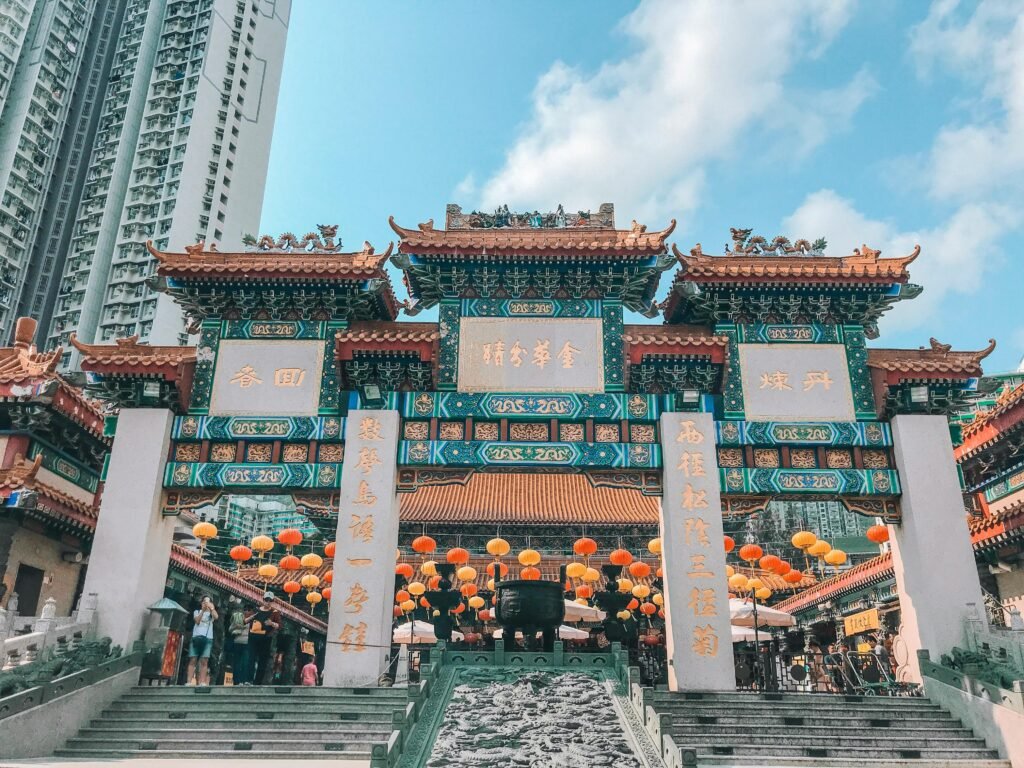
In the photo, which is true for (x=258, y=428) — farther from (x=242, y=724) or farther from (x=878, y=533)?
(x=878, y=533)

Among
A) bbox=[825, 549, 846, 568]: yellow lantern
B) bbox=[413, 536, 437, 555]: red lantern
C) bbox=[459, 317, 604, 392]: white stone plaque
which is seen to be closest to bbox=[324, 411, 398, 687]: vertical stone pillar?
bbox=[459, 317, 604, 392]: white stone plaque

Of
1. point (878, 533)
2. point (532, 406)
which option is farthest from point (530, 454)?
point (878, 533)

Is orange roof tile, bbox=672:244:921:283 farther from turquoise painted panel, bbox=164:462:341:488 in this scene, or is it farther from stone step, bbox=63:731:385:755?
stone step, bbox=63:731:385:755

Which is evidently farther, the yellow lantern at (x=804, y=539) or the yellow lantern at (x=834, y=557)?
the yellow lantern at (x=834, y=557)

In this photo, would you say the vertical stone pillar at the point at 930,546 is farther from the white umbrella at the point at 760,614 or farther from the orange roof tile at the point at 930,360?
the white umbrella at the point at 760,614

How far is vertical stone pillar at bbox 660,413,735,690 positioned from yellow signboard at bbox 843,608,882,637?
1289 cm

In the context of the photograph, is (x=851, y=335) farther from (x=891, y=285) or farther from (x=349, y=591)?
(x=349, y=591)

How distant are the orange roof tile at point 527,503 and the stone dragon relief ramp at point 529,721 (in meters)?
14.2

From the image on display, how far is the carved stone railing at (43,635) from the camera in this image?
11.7 m

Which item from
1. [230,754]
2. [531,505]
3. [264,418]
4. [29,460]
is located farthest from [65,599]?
[531,505]

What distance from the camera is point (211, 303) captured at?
16703 millimetres

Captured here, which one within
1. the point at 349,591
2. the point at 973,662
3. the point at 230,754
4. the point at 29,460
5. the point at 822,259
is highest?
the point at 822,259

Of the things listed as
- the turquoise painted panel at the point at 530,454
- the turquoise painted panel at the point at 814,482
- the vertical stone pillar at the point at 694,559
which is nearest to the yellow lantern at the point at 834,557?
the turquoise painted panel at the point at 814,482

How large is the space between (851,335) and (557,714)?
10.3 meters
